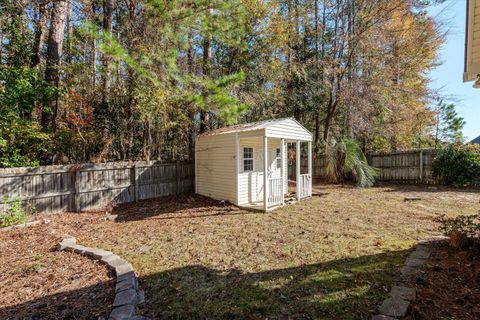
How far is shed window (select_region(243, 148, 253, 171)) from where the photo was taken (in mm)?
7945

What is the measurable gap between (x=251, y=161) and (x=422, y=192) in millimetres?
6446

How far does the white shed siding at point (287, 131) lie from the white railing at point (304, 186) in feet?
4.39

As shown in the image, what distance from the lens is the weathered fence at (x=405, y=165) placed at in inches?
441

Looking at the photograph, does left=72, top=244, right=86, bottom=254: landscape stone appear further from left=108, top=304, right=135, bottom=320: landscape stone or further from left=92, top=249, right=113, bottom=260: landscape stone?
left=108, top=304, right=135, bottom=320: landscape stone

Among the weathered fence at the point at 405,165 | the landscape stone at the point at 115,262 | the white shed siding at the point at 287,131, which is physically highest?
the white shed siding at the point at 287,131

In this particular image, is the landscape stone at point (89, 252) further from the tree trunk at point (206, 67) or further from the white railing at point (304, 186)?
the white railing at point (304, 186)

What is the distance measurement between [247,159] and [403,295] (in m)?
5.85

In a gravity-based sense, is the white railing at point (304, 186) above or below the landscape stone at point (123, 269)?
above

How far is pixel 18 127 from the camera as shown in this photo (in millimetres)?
5875

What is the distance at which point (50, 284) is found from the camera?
119 inches

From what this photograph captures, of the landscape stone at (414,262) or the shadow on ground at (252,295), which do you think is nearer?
the shadow on ground at (252,295)

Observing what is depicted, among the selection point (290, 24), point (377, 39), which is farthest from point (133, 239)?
point (377, 39)

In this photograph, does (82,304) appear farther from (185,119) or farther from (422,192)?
(422,192)

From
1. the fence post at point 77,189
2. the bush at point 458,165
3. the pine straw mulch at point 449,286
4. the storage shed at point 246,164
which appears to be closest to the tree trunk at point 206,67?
the storage shed at point 246,164
